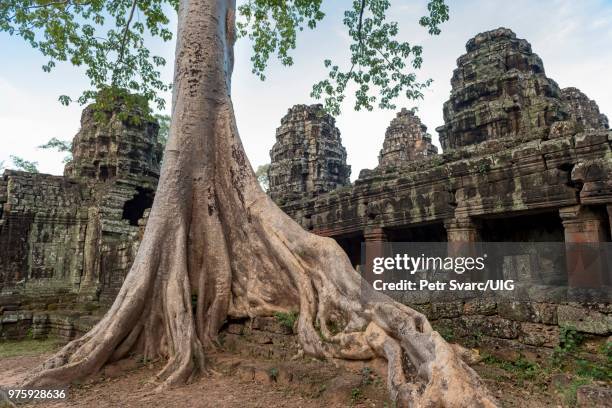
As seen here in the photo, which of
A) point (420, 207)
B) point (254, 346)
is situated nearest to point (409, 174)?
point (420, 207)

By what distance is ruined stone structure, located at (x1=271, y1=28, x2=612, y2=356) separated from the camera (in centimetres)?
338

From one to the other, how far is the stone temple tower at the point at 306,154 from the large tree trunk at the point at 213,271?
12.0 metres

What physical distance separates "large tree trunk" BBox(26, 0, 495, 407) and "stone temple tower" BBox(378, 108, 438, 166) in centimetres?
1528

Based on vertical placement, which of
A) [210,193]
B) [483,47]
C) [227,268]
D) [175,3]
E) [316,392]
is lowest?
[316,392]

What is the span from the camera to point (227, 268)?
4.71 meters

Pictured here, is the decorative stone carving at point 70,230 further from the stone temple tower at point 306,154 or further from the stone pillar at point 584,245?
the stone pillar at point 584,245

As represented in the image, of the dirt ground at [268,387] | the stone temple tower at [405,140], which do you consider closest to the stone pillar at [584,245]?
the dirt ground at [268,387]

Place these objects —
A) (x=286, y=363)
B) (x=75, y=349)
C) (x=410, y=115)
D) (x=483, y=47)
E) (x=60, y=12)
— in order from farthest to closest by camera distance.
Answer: (x=410, y=115)
(x=483, y=47)
(x=60, y=12)
(x=75, y=349)
(x=286, y=363)

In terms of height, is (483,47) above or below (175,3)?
below

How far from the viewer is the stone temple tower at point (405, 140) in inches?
778

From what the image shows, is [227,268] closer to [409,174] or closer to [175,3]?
[409,174]

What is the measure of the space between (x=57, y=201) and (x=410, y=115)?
16.1 meters

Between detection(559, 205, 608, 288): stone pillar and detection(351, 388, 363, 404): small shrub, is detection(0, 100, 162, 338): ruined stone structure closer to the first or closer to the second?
detection(351, 388, 363, 404): small shrub

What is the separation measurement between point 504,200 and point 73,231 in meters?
11.8
